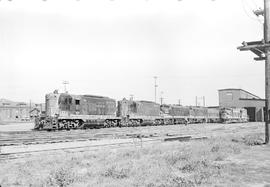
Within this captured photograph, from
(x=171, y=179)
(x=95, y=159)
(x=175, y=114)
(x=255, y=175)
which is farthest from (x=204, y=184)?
(x=175, y=114)

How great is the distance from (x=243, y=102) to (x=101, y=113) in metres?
51.2

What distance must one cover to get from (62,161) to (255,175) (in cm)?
639

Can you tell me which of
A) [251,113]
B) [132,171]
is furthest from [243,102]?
[132,171]

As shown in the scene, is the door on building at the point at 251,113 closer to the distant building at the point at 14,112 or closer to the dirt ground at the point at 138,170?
the distant building at the point at 14,112

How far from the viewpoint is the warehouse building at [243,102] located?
233ft

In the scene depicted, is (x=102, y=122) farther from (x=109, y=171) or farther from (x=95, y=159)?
(x=109, y=171)

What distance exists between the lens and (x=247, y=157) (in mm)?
11484

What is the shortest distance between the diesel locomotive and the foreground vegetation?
15719mm

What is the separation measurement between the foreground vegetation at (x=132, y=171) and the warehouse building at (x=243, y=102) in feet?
211

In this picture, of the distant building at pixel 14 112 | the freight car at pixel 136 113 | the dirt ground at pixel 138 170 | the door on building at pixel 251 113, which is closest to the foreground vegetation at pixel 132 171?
the dirt ground at pixel 138 170

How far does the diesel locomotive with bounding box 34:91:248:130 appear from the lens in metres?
26.8

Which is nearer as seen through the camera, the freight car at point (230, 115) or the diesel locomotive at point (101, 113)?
the diesel locomotive at point (101, 113)

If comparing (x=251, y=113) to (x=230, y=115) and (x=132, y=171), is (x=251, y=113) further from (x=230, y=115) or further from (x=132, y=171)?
(x=132, y=171)

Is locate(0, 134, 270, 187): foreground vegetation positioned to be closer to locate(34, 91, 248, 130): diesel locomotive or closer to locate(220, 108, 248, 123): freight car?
locate(34, 91, 248, 130): diesel locomotive
